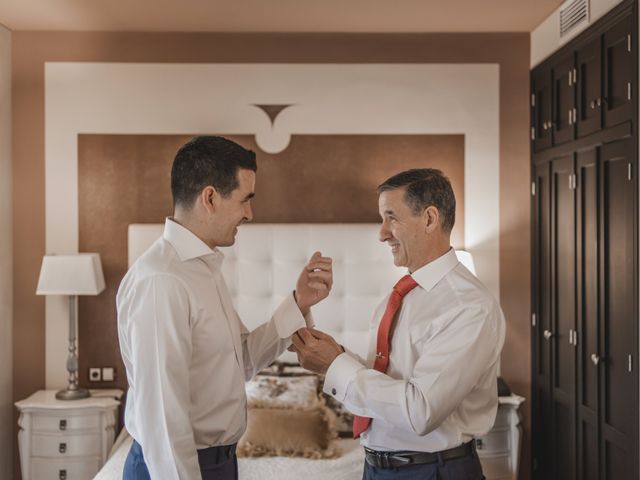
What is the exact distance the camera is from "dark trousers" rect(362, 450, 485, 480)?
205cm

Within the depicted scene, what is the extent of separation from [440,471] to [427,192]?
2.70ft

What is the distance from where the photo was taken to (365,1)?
381 cm

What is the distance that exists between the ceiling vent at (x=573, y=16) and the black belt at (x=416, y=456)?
94.5 inches

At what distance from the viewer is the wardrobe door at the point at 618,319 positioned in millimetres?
3039

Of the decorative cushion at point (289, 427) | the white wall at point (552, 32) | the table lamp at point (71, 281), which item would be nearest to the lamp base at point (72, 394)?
the table lamp at point (71, 281)

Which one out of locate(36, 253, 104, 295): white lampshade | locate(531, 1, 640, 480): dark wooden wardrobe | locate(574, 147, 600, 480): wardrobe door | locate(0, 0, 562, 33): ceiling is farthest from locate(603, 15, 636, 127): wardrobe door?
locate(36, 253, 104, 295): white lampshade

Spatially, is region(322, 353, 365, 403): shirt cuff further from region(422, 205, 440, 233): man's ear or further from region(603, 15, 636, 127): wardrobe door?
region(603, 15, 636, 127): wardrobe door

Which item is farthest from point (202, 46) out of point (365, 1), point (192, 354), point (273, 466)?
point (192, 354)

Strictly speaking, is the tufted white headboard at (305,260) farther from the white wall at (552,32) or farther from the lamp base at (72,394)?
the white wall at (552,32)

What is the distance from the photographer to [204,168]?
195 cm

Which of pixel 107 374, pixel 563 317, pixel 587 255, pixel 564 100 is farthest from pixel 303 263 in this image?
pixel 564 100

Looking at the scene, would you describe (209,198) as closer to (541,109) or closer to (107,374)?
(107,374)

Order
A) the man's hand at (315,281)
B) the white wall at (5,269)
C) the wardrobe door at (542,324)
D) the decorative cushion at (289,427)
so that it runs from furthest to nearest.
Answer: the white wall at (5,269)
the wardrobe door at (542,324)
the decorative cushion at (289,427)
the man's hand at (315,281)

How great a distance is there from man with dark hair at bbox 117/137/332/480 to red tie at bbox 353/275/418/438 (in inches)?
15.8
